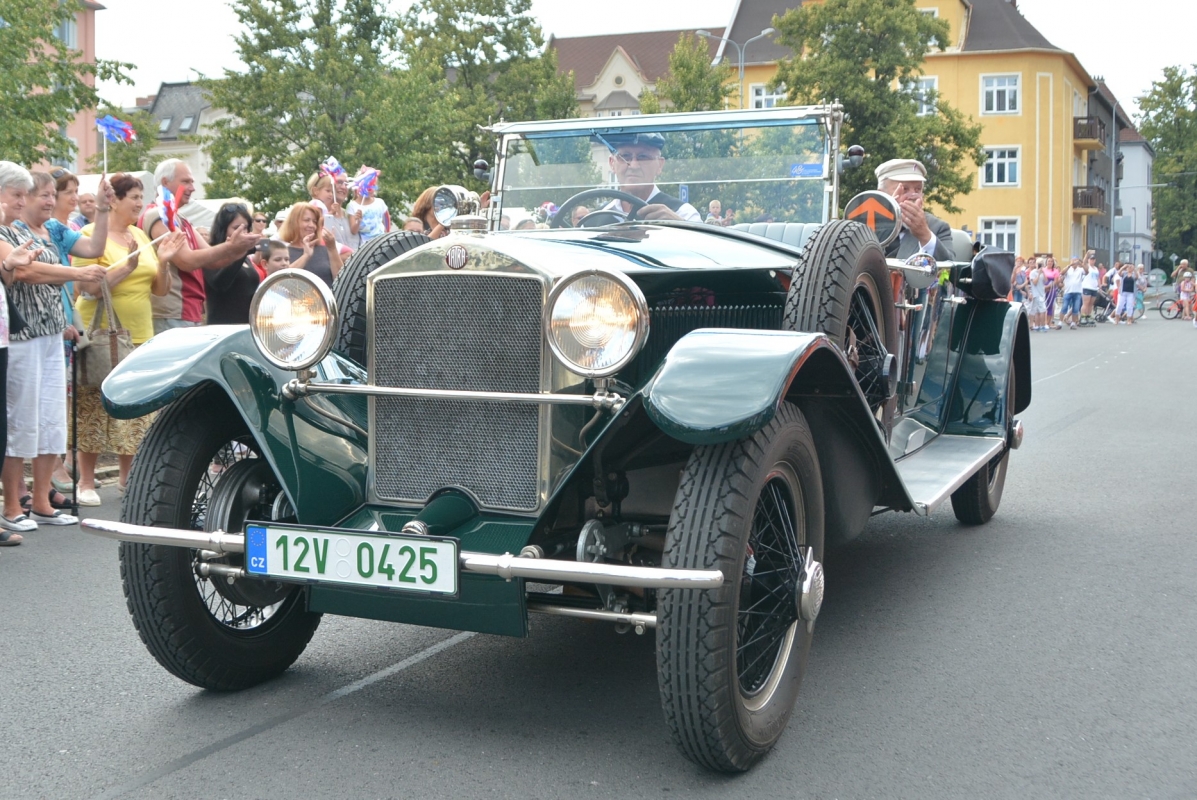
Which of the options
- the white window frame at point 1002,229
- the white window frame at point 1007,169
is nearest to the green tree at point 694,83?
the white window frame at point 1007,169

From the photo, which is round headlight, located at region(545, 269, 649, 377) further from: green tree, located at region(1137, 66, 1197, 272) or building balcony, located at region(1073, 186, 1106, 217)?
green tree, located at region(1137, 66, 1197, 272)

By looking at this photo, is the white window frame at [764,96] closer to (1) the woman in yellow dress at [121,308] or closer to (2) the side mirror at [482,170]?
(1) the woman in yellow dress at [121,308]

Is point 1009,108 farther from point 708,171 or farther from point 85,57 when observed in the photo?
point 708,171

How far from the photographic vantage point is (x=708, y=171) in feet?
16.0

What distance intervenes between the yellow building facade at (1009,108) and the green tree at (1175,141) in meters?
16.8

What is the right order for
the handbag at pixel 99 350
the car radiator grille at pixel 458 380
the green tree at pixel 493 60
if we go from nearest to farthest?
the car radiator grille at pixel 458 380
the handbag at pixel 99 350
the green tree at pixel 493 60

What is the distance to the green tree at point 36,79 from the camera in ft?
55.5

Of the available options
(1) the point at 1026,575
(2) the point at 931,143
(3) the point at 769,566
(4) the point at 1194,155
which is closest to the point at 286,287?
(3) the point at 769,566

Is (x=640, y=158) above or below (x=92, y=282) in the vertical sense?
above

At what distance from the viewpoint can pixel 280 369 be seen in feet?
11.2

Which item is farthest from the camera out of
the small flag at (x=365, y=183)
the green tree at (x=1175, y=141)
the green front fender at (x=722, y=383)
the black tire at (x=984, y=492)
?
the green tree at (x=1175, y=141)

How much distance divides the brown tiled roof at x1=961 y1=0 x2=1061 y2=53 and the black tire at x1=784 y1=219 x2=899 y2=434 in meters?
45.9

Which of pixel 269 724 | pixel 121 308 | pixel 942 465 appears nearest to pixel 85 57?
pixel 121 308

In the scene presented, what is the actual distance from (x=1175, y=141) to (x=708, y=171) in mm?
66352
